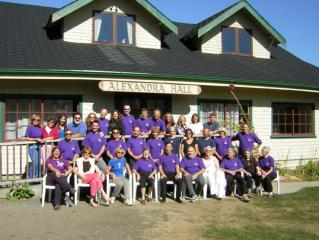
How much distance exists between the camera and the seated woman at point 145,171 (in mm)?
8570

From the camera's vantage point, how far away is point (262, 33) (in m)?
15.6

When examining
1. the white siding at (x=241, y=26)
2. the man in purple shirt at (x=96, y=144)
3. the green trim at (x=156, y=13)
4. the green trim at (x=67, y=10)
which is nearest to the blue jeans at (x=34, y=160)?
the man in purple shirt at (x=96, y=144)

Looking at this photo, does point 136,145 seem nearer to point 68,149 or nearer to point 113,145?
point 113,145

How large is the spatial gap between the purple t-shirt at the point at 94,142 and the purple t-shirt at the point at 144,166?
0.84 metres

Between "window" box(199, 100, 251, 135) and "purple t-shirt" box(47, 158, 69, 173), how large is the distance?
18.9ft

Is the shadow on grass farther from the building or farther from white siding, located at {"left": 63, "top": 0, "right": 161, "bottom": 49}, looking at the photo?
white siding, located at {"left": 63, "top": 0, "right": 161, "bottom": 49}

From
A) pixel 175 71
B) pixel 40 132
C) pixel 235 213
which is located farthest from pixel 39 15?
pixel 235 213

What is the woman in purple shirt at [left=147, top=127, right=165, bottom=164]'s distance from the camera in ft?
29.7

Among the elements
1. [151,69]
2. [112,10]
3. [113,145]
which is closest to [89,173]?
[113,145]

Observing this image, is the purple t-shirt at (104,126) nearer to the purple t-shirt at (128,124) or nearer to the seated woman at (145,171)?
the purple t-shirt at (128,124)

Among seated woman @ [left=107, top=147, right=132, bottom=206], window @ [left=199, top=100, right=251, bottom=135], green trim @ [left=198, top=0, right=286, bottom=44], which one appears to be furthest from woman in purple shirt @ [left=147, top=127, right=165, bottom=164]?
green trim @ [left=198, top=0, right=286, bottom=44]

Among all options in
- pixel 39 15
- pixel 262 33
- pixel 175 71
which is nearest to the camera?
pixel 175 71

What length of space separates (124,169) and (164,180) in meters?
0.86

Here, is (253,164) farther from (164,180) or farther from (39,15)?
(39,15)
